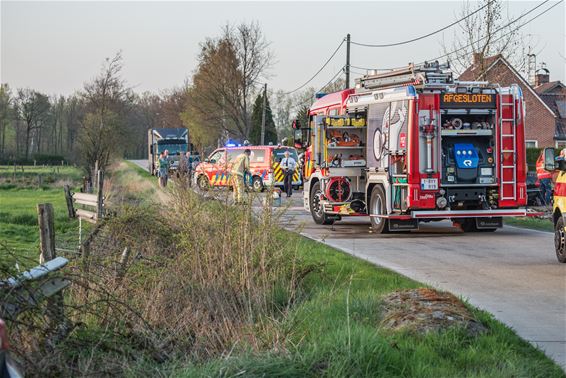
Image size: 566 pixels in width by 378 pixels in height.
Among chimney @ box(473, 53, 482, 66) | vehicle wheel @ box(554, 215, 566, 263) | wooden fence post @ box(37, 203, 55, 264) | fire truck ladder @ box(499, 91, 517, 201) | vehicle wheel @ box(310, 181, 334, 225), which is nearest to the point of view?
wooden fence post @ box(37, 203, 55, 264)

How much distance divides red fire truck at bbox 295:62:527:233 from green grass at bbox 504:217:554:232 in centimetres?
236

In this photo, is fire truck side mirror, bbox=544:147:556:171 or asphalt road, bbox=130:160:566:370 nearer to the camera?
asphalt road, bbox=130:160:566:370

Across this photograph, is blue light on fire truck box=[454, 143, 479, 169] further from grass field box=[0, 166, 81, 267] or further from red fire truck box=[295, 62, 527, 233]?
grass field box=[0, 166, 81, 267]

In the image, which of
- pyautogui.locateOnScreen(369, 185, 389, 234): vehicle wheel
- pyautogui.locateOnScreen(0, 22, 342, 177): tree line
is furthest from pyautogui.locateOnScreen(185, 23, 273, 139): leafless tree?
pyautogui.locateOnScreen(369, 185, 389, 234): vehicle wheel

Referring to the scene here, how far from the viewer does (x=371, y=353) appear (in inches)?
233

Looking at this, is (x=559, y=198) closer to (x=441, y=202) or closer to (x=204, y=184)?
(x=441, y=202)

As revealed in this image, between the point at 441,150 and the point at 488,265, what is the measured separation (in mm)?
4367

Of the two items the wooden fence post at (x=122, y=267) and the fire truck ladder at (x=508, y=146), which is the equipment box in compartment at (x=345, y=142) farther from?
the wooden fence post at (x=122, y=267)

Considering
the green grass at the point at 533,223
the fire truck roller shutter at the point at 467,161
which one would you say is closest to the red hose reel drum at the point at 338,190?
the fire truck roller shutter at the point at 467,161

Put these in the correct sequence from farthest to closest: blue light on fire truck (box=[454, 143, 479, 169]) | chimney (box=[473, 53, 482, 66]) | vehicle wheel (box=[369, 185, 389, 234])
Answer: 1. chimney (box=[473, 53, 482, 66])
2. vehicle wheel (box=[369, 185, 389, 234])
3. blue light on fire truck (box=[454, 143, 479, 169])

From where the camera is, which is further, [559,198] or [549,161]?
[559,198]

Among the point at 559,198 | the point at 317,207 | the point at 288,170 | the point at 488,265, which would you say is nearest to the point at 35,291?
the point at 488,265

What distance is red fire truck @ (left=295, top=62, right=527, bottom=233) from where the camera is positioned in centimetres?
1658

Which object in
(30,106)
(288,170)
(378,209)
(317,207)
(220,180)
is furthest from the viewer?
(30,106)
